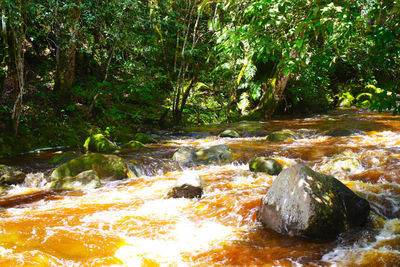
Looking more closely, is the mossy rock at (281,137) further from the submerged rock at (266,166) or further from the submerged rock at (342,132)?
the submerged rock at (266,166)

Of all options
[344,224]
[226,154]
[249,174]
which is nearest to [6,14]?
[226,154]

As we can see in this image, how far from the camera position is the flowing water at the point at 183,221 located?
2936 millimetres

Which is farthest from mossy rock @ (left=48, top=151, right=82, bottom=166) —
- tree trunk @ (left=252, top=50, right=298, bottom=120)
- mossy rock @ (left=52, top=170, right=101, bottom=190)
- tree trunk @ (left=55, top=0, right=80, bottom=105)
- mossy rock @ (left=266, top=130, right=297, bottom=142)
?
tree trunk @ (left=252, top=50, right=298, bottom=120)

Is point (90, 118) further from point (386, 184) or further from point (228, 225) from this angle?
point (386, 184)

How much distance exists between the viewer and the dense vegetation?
3.38 meters

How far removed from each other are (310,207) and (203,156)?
160 inches

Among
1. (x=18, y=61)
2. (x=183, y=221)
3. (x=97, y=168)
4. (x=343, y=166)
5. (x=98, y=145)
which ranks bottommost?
(x=183, y=221)

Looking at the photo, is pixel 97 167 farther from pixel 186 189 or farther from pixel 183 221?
pixel 183 221

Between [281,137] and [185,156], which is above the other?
[281,137]

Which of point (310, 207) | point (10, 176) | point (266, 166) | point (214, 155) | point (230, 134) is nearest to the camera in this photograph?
point (310, 207)

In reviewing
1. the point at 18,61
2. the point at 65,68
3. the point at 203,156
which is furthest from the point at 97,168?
the point at 65,68

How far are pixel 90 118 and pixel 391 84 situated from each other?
30.8 feet

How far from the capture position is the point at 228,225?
3756mm

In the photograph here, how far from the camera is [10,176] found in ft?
18.6
